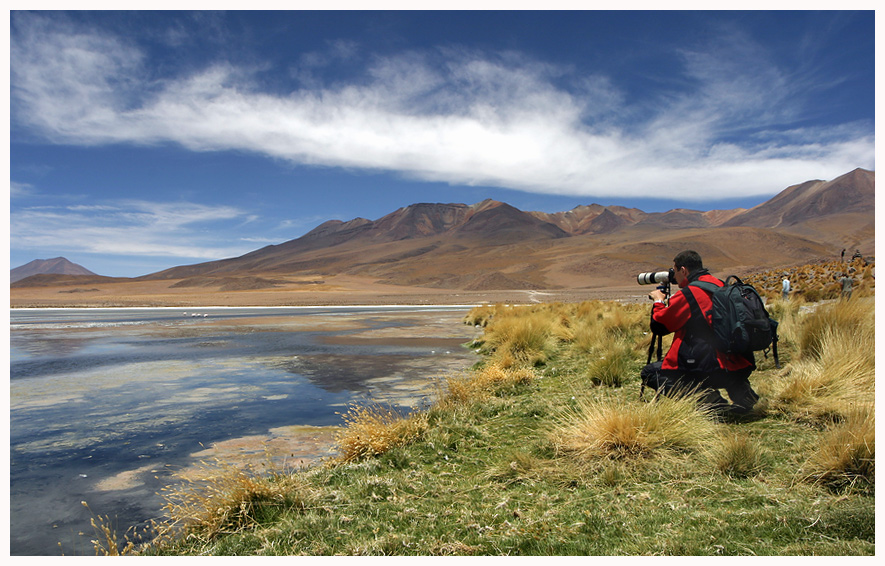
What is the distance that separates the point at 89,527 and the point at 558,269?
380 ft

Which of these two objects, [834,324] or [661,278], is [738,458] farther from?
[834,324]

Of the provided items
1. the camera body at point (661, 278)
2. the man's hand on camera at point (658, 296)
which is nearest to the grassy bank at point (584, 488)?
the man's hand on camera at point (658, 296)

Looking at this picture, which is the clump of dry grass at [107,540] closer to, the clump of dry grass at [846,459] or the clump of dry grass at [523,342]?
the clump of dry grass at [846,459]

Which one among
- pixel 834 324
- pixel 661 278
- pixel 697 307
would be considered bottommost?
pixel 834 324

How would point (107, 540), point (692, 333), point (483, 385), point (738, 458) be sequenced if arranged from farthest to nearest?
1. point (483, 385)
2. point (692, 333)
3. point (738, 458)
4. point (107, 540)

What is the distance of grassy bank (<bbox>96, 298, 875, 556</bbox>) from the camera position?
3137 mm

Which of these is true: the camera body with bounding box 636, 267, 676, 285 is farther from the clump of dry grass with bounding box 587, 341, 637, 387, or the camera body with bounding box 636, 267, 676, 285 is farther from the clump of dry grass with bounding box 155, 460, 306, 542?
the clump of dry grass with bounding box 155, 460, 306, 542

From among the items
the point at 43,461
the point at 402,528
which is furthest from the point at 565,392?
the point at 43,461

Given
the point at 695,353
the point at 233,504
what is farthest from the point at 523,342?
the point at 233,504

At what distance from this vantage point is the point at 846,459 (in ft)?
11.6

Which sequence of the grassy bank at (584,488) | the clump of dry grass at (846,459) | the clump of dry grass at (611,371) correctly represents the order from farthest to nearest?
the clump of dry grass at (611,371)
the clump of dry grass at (846,459)
the grassy bank at (584,488)

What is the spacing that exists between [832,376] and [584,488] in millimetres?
3427

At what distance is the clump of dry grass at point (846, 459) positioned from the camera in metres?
3.50

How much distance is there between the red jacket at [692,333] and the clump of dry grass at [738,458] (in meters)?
1.03
